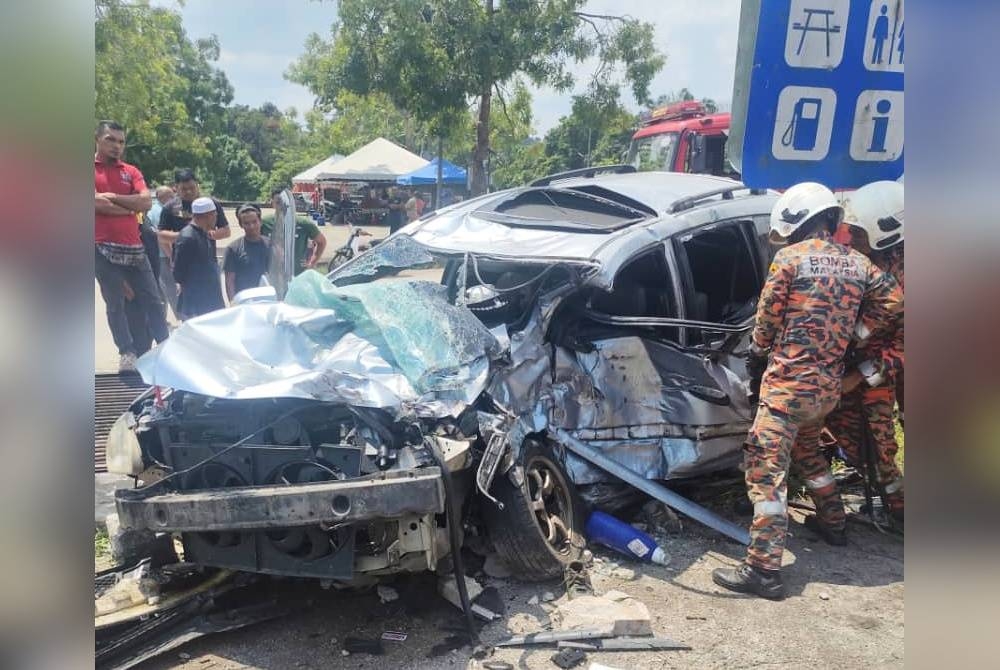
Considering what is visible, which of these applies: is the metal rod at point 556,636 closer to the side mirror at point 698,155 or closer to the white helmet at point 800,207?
the white helmet at point 800,207

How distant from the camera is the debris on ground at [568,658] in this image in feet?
9.82

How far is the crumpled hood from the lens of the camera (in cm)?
302

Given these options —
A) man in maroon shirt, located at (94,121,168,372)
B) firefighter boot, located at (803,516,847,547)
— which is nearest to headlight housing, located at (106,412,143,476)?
man in maroon shirt, located at (94,121,168,372)

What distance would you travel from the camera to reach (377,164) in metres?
27.5

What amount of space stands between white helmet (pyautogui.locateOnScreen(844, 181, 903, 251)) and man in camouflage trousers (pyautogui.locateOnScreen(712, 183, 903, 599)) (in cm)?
44

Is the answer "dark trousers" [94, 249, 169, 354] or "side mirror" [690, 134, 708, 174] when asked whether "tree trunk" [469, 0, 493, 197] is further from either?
A: "dark trousers" [94, 249, 169, 354]

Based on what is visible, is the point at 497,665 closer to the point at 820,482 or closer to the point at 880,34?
the point at 820,482

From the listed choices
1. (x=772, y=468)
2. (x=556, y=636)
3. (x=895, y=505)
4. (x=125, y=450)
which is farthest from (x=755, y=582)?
(x=125, y=450)

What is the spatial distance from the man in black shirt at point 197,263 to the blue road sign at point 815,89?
4302mm

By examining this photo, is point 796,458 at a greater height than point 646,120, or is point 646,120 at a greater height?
point 646,120

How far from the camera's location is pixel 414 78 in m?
12.8
